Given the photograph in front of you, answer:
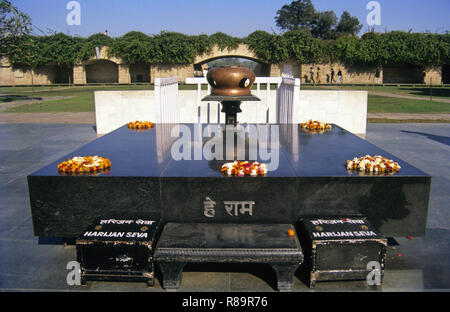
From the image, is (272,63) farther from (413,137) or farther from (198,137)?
(198,137)

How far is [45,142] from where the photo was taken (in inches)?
344

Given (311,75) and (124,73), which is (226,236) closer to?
(311,75)

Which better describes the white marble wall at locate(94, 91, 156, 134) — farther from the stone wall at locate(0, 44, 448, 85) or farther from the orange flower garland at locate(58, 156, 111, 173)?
the stone wall at locate(0, 44, 448, 85)

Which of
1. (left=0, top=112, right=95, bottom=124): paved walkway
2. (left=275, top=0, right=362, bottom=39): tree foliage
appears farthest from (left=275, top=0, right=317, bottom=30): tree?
(left=0, top=112, right=95, bottom=124): paved walkway

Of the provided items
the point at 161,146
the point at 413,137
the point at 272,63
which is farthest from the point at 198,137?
the point at 272,63

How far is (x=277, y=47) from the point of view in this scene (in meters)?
34.0

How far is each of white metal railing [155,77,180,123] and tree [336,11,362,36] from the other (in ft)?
183

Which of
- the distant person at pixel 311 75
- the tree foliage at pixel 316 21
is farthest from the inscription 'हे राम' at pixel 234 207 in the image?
the tree foliage at pixel 316 21

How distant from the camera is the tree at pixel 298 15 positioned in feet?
203

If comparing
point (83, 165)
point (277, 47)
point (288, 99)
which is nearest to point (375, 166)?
point (83, 165)

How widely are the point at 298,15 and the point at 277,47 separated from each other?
33748mm
